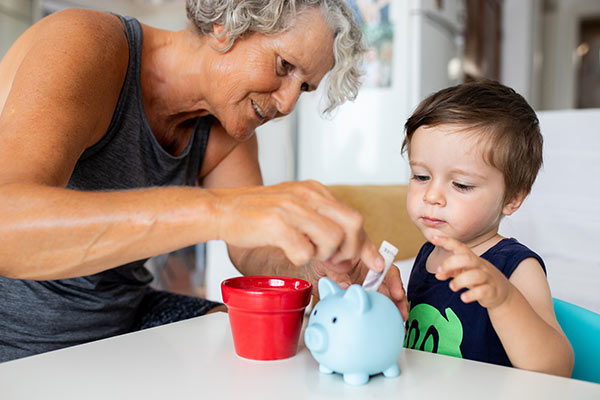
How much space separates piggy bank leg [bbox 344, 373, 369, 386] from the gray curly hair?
0.72 metres

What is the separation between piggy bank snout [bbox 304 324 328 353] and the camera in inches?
21.8

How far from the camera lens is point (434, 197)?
884 mm

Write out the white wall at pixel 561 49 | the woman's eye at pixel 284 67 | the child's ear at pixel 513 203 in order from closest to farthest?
the child's ear at pixel 513 203 < the woman's eye at pixel 284 67 < the white wall at pixel 561 49

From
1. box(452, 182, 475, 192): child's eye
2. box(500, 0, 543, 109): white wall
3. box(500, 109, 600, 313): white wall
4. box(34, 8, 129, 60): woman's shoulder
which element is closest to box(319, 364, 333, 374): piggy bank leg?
box(452, 182, 475, 192): child's eye

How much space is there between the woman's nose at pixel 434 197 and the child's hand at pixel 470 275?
0.23 m

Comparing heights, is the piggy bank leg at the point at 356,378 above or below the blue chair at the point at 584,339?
above

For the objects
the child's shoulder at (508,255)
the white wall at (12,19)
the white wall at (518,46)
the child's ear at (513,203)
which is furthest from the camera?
the white wall at (518,46)

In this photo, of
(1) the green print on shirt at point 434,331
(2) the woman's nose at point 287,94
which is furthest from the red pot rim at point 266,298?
(2) the woman's nose at point 287,94

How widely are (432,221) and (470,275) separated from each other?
0.29m

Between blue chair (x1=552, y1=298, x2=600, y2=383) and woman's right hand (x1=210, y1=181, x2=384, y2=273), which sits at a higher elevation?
woman's right hand (x1=210, y1=181, x2=384, y2=273)

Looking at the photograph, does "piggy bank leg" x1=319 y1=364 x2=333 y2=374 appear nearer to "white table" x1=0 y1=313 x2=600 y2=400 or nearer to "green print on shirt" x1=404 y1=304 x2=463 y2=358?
"white table" x1=0 y1=313 x2=600 y2=400

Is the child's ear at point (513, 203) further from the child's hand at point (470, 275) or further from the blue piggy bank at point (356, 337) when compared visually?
the blue piggy bank at point (356, 337)

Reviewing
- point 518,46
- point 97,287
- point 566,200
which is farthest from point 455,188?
point 518,46

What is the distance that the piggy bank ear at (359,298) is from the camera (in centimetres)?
55
